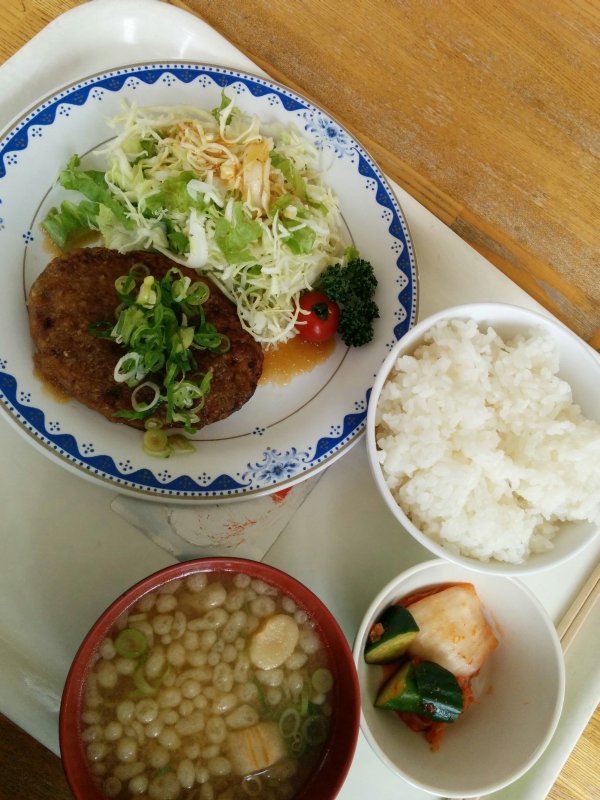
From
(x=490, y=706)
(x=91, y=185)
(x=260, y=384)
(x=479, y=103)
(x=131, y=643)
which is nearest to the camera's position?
(x=131, y=643)

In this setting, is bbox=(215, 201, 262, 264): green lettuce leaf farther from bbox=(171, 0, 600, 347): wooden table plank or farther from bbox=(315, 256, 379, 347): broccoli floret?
bbox=(171, 0, 600, 347): wooden table plank

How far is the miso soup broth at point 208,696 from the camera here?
6.06 ft

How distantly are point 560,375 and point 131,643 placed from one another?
5.38 ft

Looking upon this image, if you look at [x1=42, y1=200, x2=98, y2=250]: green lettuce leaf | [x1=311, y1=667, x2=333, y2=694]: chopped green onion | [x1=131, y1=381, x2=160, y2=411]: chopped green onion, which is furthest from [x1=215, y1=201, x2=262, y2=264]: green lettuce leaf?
[x1=311, y1=667, x2=333, y2=694]: chopped green onion

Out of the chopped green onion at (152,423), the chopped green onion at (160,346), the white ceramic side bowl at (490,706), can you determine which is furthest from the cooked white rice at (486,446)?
the chopped green onion at (152,423)

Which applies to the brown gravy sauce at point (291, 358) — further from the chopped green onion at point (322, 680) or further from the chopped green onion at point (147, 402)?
the chopped green onion at point (322, 680)

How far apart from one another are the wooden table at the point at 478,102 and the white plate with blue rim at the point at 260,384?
339mm

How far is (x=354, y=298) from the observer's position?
7.67 ft

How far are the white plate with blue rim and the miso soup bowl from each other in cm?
28

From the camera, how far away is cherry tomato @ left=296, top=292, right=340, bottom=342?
92.8 inches

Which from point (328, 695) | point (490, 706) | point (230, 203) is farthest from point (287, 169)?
point (490, 706)

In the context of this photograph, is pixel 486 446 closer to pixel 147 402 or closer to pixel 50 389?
pixel 147 402

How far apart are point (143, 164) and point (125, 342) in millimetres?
724

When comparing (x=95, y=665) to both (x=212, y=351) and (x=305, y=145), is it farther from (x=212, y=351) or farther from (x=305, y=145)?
(x=305, y=145)
